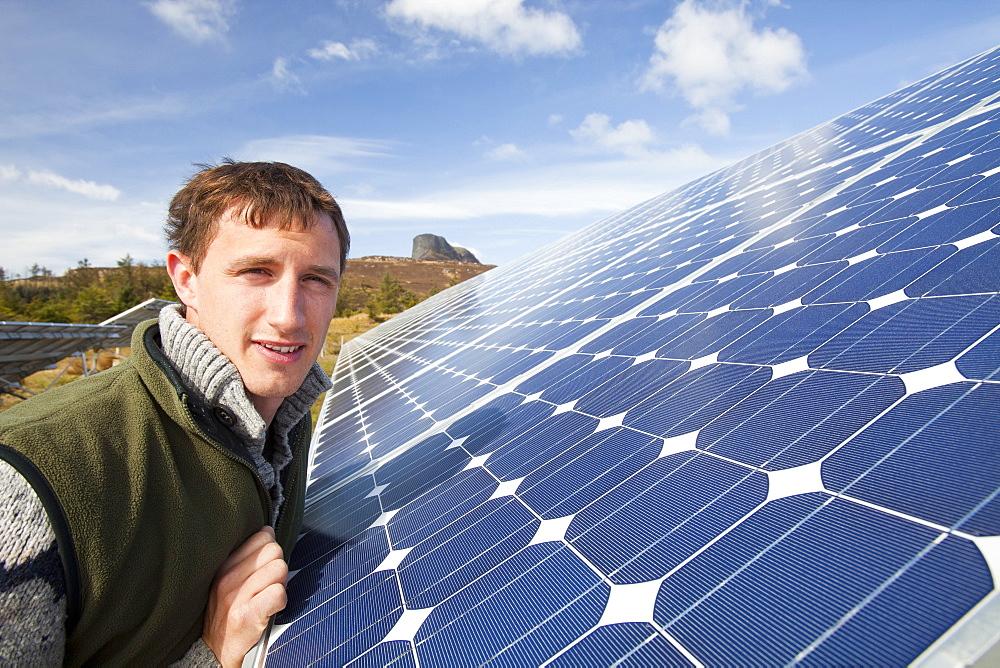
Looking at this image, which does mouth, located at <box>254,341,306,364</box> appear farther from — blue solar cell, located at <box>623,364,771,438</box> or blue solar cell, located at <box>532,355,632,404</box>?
blue solar cell, located at <box>532,355,632,404</box>

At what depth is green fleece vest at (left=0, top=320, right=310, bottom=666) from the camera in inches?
77.9

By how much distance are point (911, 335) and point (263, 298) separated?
10.3 feet

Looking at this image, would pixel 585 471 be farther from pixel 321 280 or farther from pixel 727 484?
pixel 321 280

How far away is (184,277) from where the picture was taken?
2.97m

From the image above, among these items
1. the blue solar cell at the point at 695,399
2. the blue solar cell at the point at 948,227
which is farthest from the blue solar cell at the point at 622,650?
the blue solar cell at the point at 948,227

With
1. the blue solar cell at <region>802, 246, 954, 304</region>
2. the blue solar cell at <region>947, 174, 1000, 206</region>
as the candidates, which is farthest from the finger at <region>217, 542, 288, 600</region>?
the blue solar cell at <region>947, 174, 1000, 206</region>

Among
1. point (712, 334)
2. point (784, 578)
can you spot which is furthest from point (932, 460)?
point (712, 334)

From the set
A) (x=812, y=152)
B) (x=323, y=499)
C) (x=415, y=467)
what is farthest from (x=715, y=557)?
(x=812, y=152)

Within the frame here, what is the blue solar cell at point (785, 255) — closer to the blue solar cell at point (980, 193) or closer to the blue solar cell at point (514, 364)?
the blue solar cell at point (980, 193)

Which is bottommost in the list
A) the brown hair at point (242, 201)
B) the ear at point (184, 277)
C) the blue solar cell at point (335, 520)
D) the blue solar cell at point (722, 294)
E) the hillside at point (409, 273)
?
the blue solar cell at point (335, 520)

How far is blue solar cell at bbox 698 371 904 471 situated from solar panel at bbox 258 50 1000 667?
1cm

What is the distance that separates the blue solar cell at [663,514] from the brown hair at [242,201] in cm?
205

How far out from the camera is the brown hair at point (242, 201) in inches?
110

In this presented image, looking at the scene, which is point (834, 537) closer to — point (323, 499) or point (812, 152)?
point (323, 499)
